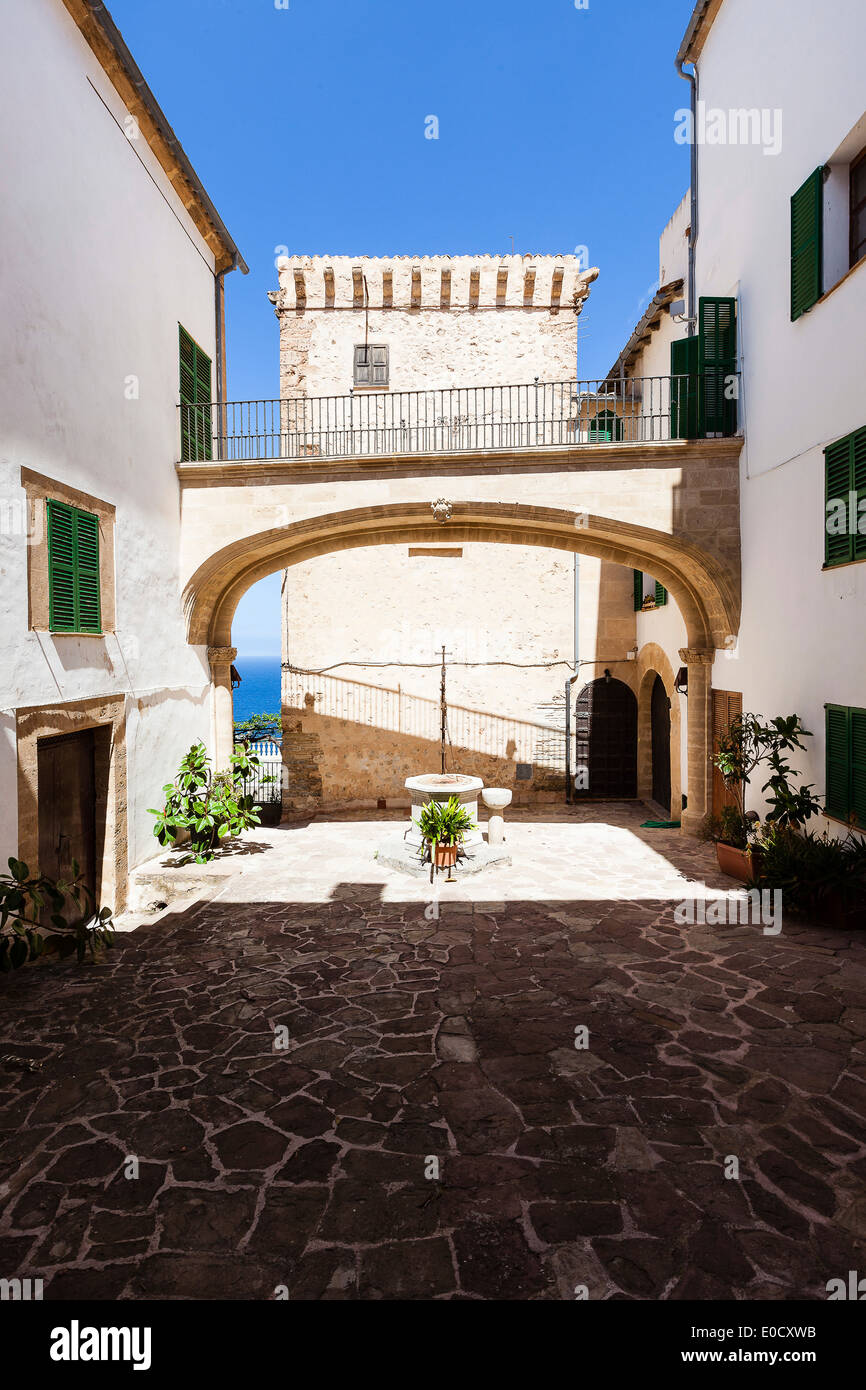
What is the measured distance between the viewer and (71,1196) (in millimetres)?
3850

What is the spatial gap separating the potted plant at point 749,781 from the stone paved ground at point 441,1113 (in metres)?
1.35

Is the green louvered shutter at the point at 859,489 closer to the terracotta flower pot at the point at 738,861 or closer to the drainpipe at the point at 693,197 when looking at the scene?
the terracotta flower pot at the point at 738,861

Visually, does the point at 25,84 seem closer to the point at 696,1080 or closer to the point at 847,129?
the point at 847,129

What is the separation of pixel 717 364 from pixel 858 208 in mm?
3047

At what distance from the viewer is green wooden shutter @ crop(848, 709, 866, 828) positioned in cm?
723

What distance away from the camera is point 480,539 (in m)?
13.1

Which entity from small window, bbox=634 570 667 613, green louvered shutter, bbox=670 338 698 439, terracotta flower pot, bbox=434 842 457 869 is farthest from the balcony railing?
terracotta flower pot, bbox=434 842 457 869

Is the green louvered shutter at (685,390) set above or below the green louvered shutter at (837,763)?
above

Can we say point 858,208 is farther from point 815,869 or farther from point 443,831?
point 443,831

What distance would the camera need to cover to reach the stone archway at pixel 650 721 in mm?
13443

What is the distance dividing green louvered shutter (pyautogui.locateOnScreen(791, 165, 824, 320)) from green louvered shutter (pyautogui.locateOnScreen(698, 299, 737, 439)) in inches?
83.8

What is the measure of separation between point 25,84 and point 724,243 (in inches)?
362

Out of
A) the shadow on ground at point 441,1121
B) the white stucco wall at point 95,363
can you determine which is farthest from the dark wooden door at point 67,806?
the shadow on ground at point 441,1121
